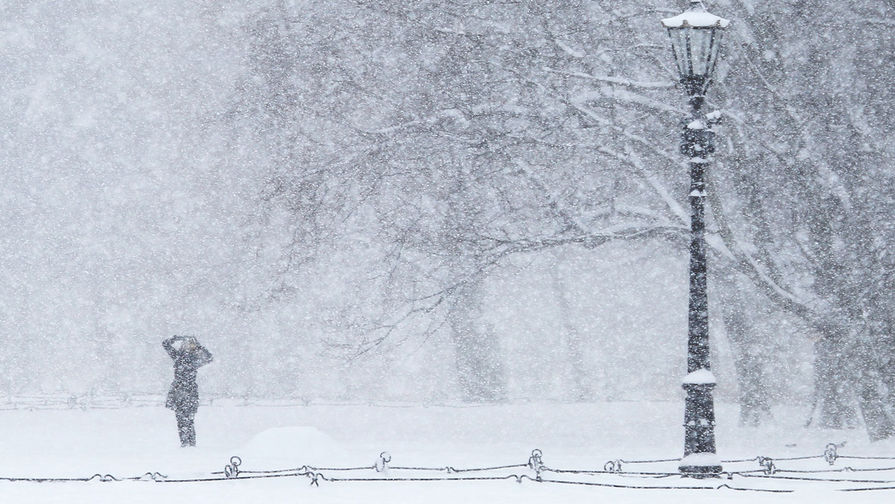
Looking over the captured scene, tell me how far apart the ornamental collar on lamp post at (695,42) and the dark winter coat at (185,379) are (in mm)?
10423

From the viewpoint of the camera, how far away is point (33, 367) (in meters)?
52.4

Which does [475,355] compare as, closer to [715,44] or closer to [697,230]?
[697,230]

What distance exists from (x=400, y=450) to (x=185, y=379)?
3.65 m

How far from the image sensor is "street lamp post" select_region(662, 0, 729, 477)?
14461 mm

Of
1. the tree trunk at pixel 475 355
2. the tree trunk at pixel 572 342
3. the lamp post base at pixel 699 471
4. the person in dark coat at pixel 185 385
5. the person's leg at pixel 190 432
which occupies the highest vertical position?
the tree trunk at pixel 572 342

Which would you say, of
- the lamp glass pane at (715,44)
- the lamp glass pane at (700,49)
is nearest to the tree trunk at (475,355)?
the lamp glass pane at (715,44)

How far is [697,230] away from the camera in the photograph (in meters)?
14.8

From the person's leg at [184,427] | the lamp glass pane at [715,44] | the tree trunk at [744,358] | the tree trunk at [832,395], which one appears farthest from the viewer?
the tree trunk at [744,358]

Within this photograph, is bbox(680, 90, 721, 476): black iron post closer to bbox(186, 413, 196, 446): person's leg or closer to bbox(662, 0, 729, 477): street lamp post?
bbox(662, 0, 729, 477): street lamp post

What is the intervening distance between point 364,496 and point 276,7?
45.9ft

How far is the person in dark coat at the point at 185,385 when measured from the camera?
22422 mm

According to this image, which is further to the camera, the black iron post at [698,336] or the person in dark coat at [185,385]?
the person in dark coat at [185,385]

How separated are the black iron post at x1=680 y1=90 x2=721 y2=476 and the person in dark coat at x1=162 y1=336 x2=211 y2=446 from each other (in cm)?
952

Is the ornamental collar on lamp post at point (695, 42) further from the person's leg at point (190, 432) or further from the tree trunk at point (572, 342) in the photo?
the tree trunk at point (572, 342)
